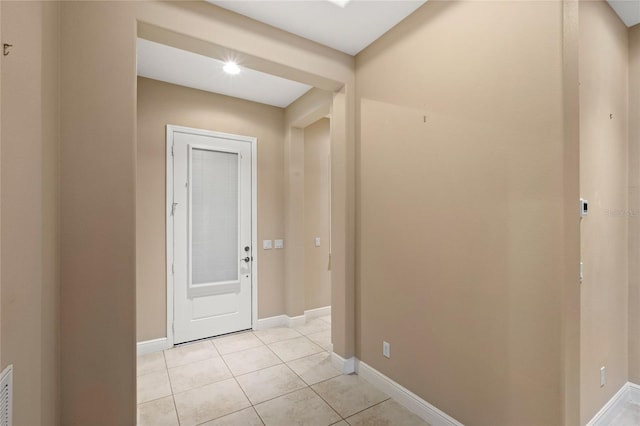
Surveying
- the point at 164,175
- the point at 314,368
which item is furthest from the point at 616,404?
the point at 164,175

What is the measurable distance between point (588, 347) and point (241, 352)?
119 inches

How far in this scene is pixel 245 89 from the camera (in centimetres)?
357

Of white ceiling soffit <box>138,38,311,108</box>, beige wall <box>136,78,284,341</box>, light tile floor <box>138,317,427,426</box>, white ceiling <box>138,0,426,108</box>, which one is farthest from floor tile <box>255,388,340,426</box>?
white ceiling <box>138,0,426,108</box>

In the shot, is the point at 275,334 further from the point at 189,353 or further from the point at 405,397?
the point at 405,397

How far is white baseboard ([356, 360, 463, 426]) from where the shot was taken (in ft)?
6.59

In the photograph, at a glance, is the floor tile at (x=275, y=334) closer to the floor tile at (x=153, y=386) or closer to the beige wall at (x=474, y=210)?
the floor tile at (x=153, y=386)

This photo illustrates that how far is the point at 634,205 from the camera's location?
2.31 metres

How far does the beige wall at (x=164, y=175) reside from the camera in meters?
3.23

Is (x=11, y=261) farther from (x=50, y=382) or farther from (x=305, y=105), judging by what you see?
(x=305, y=105)

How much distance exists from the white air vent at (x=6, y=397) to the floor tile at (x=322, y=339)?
263 centimetres

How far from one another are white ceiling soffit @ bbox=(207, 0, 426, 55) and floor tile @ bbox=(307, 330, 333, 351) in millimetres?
3165

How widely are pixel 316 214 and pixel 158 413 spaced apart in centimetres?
289

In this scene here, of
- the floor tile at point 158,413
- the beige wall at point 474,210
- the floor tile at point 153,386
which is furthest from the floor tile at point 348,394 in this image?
the floor tile at point 153,386

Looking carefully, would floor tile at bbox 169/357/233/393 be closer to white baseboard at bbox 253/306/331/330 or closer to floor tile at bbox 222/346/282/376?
floor tile at bbox 222/346/282/376
